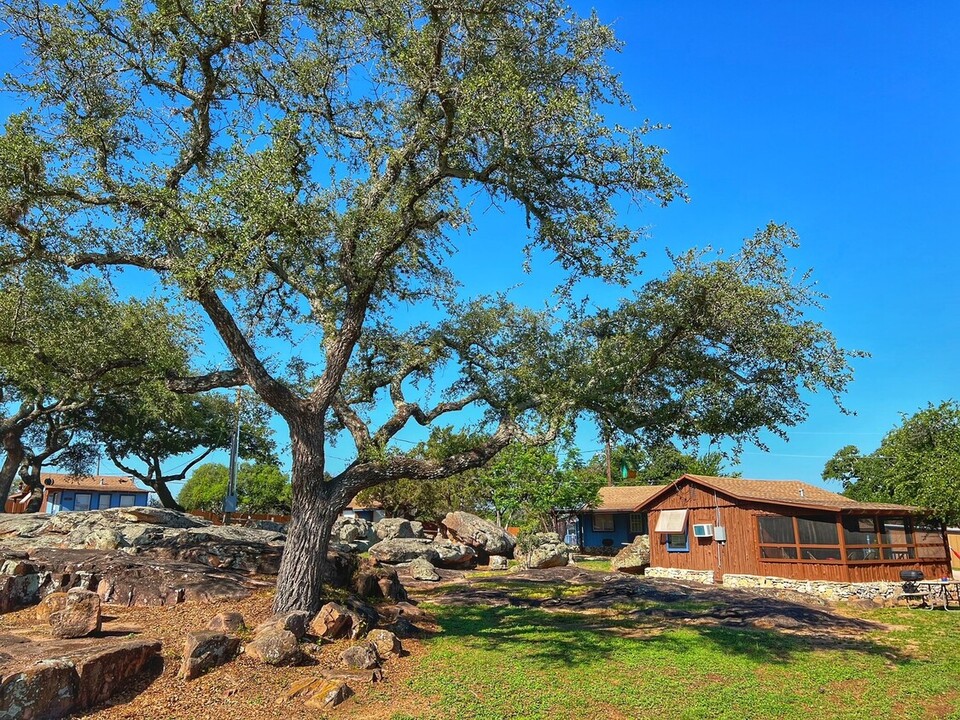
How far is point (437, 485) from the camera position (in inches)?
1686

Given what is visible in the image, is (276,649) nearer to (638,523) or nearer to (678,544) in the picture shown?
(678,544)

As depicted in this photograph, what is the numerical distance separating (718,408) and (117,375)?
37.7 ft

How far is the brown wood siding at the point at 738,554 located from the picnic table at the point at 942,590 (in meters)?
2.22

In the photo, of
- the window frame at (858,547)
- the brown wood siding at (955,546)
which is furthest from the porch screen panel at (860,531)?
the brown wood siding at (955,546)

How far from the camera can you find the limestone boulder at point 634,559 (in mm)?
30734

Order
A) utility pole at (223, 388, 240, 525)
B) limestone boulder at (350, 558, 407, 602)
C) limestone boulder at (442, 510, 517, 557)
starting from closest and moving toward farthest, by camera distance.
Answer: limestone boulder at (350, 558, 407, 602) → utility pole at (223, 388, 240, 525) → limestone boulder at (442, 510, 517, 557)

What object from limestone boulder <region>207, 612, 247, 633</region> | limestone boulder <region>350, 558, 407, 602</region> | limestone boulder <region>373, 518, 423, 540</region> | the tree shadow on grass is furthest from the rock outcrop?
limestone boulder <region>207, 612, 247, 633</region>

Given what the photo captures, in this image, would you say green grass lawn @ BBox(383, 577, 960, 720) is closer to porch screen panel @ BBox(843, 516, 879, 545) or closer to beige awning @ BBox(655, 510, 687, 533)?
porch screen panel @ BBox(843, 516, 879, 545)

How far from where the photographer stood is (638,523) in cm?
4181

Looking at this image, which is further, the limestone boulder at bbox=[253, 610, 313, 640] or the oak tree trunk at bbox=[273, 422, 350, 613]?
the oak tree trunk at bbox=[273, 422, 350, 613]

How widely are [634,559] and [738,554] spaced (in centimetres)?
676

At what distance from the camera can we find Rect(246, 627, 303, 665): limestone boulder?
9.04 metres

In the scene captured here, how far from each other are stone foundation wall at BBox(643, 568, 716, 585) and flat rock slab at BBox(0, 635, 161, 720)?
72.2 feet

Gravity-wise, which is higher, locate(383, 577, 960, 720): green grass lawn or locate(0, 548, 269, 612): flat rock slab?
locate(0, 548, 269, 612): flat rock slab
